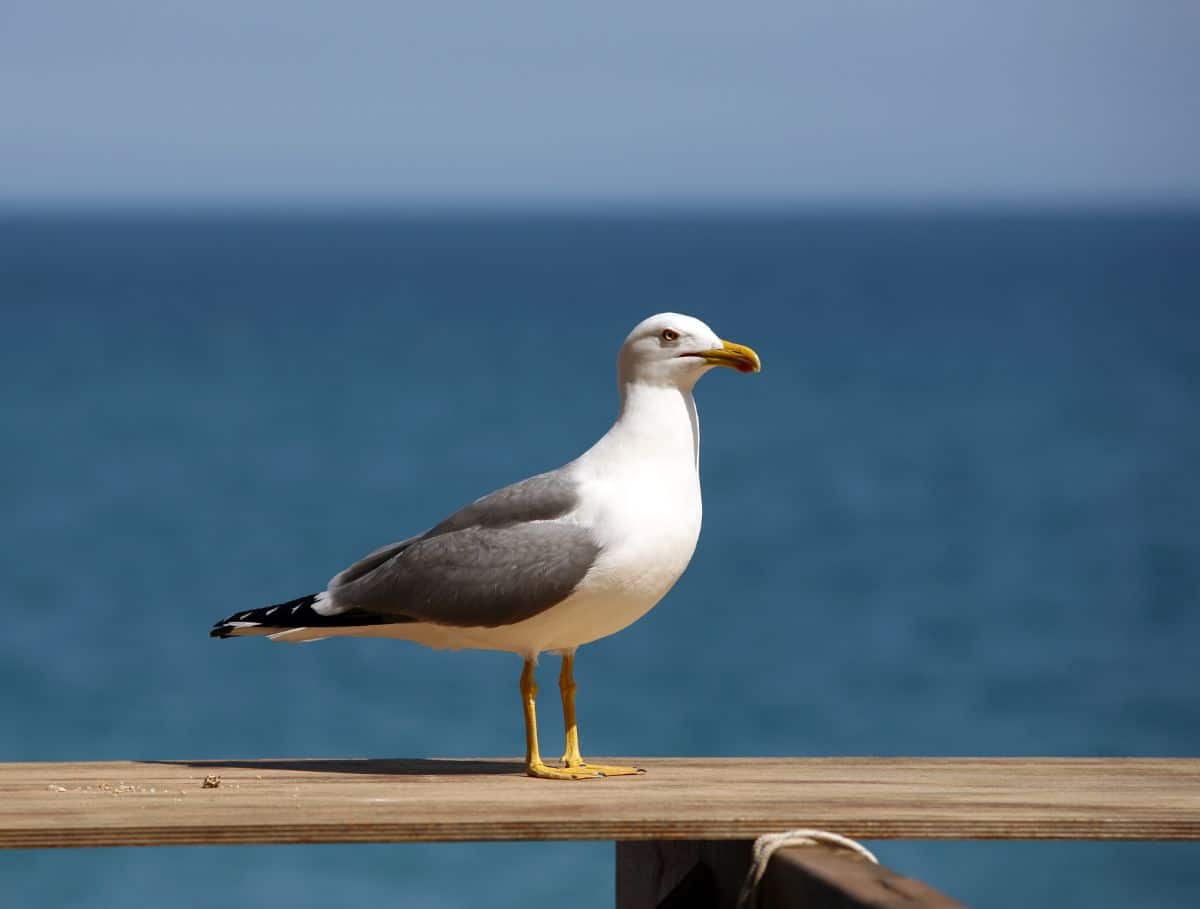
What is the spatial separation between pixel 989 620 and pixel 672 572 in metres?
23.2

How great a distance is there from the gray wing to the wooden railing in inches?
18.6

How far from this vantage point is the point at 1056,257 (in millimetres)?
114938

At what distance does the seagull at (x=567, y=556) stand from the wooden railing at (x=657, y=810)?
1.34 feet

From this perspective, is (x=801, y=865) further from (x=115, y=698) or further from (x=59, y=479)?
(x=59, y=479)

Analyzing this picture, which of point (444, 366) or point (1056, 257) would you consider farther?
point (1056, 257)

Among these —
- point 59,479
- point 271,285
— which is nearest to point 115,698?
point 59,479

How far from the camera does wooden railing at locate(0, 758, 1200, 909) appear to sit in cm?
486

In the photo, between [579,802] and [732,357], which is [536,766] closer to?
[579,802]

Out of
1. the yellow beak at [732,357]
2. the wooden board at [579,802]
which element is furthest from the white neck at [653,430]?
the wooden board at [579,802]

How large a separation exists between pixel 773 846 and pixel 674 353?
1.78 meters

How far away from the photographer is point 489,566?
596cm

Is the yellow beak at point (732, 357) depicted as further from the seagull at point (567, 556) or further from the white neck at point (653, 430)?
the white neck at point (653, 430)

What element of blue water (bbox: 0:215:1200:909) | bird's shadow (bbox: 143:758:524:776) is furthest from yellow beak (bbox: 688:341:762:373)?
blue water (bbox: 0:215:1200:909)

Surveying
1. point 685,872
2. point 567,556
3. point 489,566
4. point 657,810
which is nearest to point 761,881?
point 657,810
